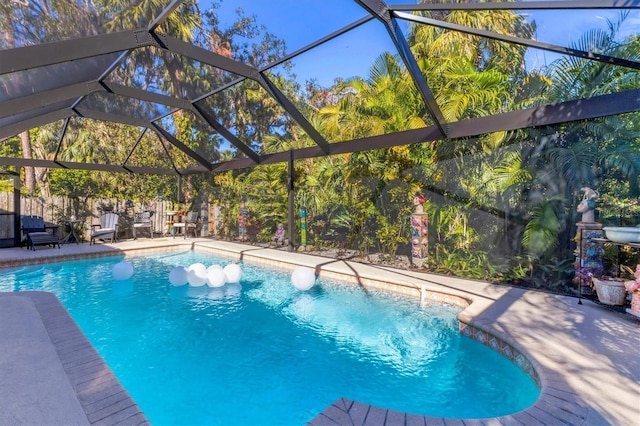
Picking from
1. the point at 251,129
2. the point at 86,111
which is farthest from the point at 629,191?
the point at 86,111

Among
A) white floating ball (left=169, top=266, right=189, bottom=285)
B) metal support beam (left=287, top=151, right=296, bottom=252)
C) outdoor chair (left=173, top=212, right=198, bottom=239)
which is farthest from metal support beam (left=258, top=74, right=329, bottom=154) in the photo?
outdoor chair (left=173, top=212, right=198, bottom=239)

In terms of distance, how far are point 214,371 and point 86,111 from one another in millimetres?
7534

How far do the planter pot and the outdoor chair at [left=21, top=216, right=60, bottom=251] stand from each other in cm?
1246

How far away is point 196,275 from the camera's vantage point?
627 centimetres

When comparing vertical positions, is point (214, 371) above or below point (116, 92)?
below

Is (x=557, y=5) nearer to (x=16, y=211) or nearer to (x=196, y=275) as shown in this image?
(x=196, y=275)

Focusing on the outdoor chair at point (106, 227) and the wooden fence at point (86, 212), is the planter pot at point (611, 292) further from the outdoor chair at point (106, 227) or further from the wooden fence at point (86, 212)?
the outdoor chair at point (106, 227)

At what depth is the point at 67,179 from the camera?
11680 millimetres

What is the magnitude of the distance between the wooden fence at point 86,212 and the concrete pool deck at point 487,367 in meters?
7.01

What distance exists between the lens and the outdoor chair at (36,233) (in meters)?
9.29

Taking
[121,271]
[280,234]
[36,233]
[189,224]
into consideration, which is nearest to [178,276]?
[121,271]

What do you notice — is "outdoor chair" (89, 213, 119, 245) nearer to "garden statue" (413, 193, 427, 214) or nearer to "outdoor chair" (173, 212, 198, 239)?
"outdoor chair" (173, 212, 198, 239)

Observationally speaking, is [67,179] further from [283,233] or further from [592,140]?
[592,140]

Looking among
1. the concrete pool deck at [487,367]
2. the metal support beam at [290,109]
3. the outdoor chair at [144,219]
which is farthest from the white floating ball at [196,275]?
the outdoor chair at [144,219]
